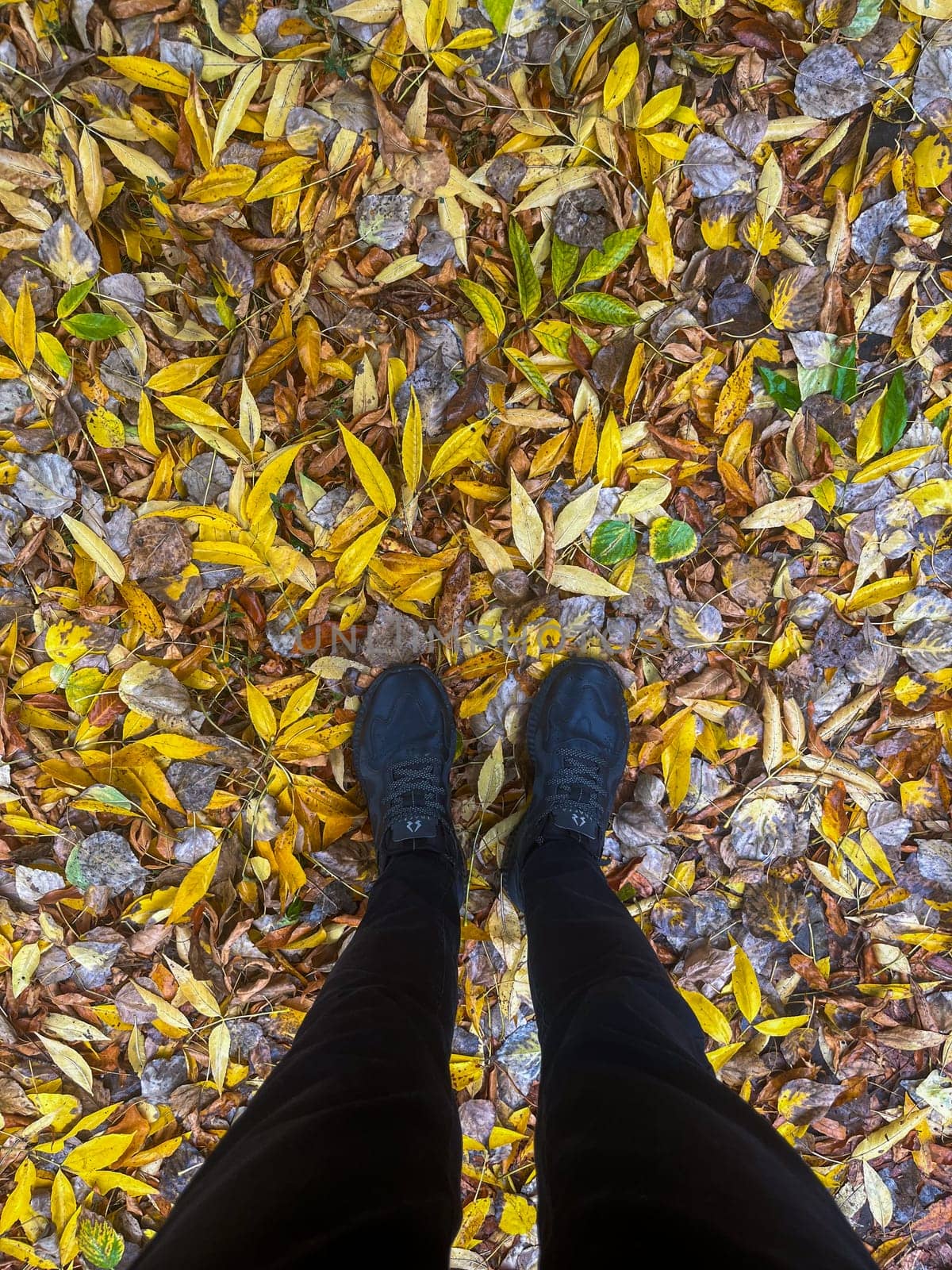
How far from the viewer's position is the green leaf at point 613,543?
44.1 inches

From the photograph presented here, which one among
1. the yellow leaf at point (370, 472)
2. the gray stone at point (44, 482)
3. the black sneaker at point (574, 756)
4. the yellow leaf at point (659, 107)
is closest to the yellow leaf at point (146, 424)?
the gray stone at point (44, 482)

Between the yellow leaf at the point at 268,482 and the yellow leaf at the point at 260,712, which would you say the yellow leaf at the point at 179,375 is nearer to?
the yellow leaf at the point at 268,482

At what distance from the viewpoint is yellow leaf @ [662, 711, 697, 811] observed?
1160 millimetres

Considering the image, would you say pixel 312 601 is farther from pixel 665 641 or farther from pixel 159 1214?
pixel 159 1214

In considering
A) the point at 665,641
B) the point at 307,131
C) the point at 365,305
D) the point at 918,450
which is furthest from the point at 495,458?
the point at 918,450

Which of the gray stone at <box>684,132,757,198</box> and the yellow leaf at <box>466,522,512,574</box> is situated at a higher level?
the gray stone at <box>684,132,757,198</box>

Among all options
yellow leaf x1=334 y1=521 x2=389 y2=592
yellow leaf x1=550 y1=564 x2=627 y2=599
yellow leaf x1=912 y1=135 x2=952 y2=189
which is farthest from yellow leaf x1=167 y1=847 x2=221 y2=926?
yellow leaf x1=912 y1=135 x2=952 y2=189

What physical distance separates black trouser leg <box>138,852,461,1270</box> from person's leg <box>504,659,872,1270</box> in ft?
0.39

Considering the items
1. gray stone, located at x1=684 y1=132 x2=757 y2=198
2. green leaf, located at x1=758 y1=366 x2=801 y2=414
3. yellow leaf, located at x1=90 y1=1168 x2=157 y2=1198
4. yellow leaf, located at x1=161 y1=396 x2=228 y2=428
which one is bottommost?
yellow leaf, located at x1=90 y1=1168 x2=157 y2=1198

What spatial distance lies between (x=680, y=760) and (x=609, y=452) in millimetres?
522

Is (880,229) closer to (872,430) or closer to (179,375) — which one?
(872,430)

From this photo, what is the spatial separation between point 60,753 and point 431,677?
0.60 metres

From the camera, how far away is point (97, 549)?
108 centimetres

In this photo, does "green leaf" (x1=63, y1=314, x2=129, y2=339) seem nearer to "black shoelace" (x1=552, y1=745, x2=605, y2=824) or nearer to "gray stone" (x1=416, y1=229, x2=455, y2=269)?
"gray stone" (x1=416, y1=229, x2=455, y2=269)
